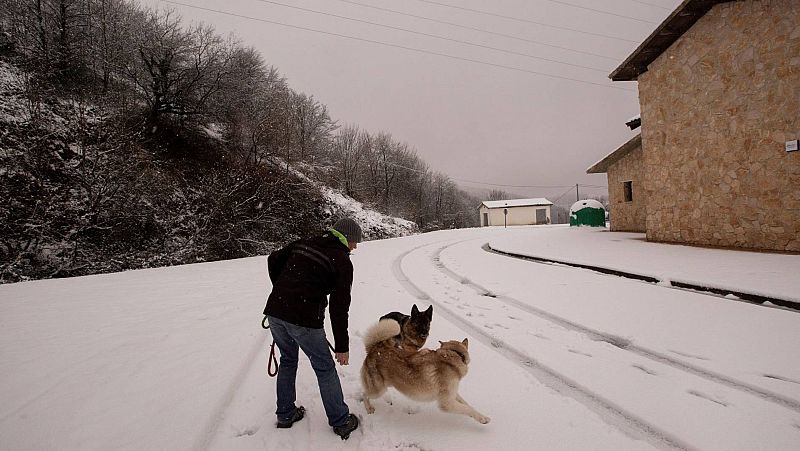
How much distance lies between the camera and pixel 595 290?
6664mm

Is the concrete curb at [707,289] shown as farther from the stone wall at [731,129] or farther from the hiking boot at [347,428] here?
the hiking boot at [347,428]

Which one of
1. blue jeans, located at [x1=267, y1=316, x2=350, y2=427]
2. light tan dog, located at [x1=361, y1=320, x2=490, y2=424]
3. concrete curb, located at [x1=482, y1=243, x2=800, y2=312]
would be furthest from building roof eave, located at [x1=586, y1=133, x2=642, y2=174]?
blue jeans, located at [x1=267, y1=316, x2=350, y2=427]

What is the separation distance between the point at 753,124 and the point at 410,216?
36912 mm

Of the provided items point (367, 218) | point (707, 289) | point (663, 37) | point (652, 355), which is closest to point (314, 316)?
point (652, 355)

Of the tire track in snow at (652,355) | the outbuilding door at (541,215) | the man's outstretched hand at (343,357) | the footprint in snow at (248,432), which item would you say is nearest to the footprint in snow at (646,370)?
the tire track in snow at (652,355)

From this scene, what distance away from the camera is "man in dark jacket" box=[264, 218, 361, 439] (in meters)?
2.51

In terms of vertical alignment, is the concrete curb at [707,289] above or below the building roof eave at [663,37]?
below

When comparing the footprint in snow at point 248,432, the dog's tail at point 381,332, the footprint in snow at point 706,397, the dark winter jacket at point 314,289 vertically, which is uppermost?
the dark winter jacket at point 314,289

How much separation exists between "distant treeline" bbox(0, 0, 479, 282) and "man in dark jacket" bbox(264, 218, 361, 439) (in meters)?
13.9

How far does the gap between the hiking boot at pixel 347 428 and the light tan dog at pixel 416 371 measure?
238 mm

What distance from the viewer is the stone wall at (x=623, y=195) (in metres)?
17.0

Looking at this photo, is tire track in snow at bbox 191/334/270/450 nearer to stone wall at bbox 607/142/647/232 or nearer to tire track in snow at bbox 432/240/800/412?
tire track in snow at bbox 432/240/800/412

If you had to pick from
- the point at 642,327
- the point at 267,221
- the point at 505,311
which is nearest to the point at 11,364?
the point at 505,311

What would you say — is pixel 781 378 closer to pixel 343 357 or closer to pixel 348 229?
pixel 343 357
